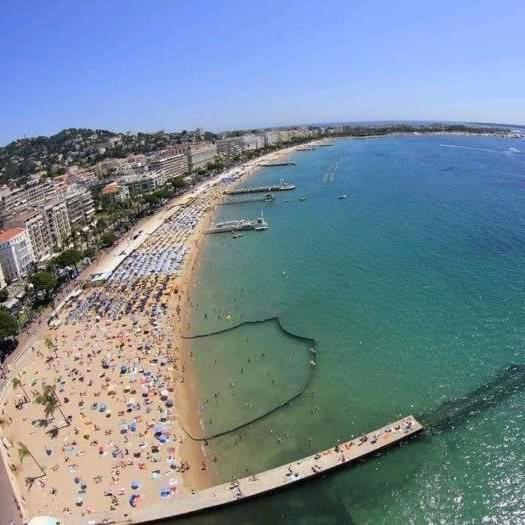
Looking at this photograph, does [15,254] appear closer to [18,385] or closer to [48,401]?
[18,385]

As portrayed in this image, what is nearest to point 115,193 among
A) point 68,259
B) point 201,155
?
point 68,259

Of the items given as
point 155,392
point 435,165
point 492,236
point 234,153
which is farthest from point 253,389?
point 234,153

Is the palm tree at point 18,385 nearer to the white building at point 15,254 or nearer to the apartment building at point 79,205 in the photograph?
the white building at point 15,254

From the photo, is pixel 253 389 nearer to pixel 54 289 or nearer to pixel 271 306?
pixel 271 306

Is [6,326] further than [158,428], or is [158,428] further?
[6,326]

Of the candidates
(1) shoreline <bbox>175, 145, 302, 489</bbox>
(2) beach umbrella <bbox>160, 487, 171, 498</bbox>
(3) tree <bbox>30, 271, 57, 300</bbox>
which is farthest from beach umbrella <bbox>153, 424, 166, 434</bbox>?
(3) tree <bbox>30, 271, 57, 300</bbox>

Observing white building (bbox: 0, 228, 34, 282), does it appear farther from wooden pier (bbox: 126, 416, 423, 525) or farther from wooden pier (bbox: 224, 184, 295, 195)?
wooden pier (bbox: 224, 184, 295, 195)

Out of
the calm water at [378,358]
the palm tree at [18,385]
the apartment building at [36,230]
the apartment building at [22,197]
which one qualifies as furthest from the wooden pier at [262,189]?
the palm tree at [18,385]
